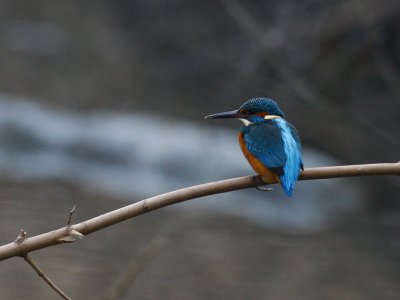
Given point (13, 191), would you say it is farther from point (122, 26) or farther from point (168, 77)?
point (122, 26)

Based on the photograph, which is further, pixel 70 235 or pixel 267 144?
pixel 267 144

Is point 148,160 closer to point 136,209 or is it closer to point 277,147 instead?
point 277,147

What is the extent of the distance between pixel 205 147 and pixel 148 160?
1.32 ft

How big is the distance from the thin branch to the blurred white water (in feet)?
11.5

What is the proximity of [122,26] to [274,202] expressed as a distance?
2627 millimetres

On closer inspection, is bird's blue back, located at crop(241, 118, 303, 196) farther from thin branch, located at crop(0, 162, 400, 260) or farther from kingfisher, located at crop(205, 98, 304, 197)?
thin branch, located at crop(0, 162, 400, 260)

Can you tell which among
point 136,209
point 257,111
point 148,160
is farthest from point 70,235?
point 148,160

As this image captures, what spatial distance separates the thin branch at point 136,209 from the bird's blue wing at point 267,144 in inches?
12.0

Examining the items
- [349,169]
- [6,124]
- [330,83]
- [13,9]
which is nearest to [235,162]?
[330,83]

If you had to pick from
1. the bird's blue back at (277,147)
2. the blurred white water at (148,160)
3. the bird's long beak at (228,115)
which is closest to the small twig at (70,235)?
the bird's blue back at (277,147)

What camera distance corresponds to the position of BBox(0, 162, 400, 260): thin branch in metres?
1.88

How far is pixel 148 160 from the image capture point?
20.3 ft

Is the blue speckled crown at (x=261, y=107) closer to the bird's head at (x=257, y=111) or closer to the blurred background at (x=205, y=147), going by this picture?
the bird's head at (x=257, y=111)

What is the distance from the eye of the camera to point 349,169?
2072mm
